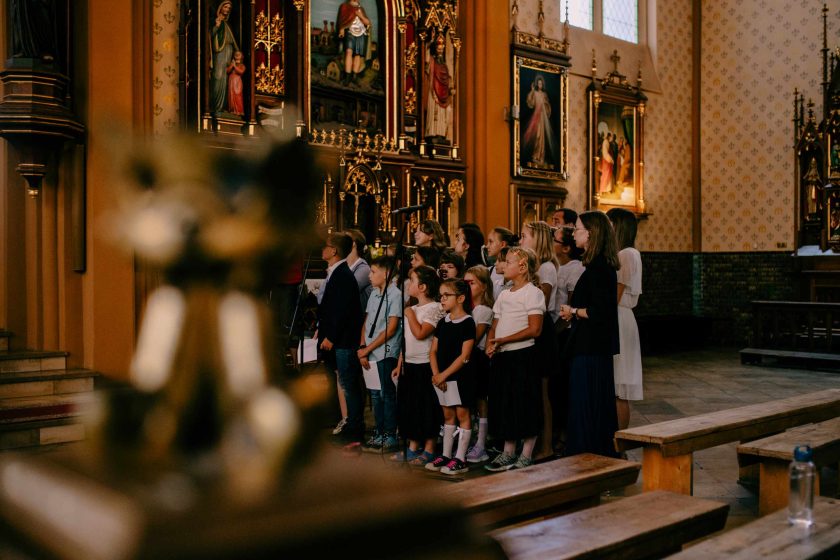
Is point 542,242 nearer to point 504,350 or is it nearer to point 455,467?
point 504,350

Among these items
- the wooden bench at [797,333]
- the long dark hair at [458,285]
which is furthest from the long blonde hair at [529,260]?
the wooden bench at [797,333]

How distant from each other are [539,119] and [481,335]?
7.15 m

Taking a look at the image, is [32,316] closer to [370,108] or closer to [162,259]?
[370,108]

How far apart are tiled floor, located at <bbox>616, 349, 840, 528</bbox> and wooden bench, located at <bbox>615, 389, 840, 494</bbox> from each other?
41cm

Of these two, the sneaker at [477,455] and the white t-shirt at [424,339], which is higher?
the white t-shirt at [424,339]

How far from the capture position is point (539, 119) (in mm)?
12094

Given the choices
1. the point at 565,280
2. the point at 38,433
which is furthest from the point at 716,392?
the point at 38,433

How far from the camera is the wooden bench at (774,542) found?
8.53 feet

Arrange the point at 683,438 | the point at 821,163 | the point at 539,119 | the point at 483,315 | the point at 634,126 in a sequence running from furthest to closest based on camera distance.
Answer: the point at 634,126, the point at 821,163, the point at 539,119, the point at 483,315, the point at 683,438

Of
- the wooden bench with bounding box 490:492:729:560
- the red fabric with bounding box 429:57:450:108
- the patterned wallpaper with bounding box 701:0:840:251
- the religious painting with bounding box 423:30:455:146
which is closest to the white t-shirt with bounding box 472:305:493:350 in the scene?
the wooden bench with bounding box 490:492:729:560

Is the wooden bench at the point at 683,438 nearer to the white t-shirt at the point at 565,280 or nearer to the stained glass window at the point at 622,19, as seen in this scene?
the white t-shirt at the point at 565,280

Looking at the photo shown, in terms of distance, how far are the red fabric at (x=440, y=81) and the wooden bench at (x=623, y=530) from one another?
8.19m

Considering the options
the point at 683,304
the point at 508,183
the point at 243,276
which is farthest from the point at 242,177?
the point at 683,304

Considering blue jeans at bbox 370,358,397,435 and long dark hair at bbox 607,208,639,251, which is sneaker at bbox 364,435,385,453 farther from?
long dark hair at bbox 607,208,639,251
